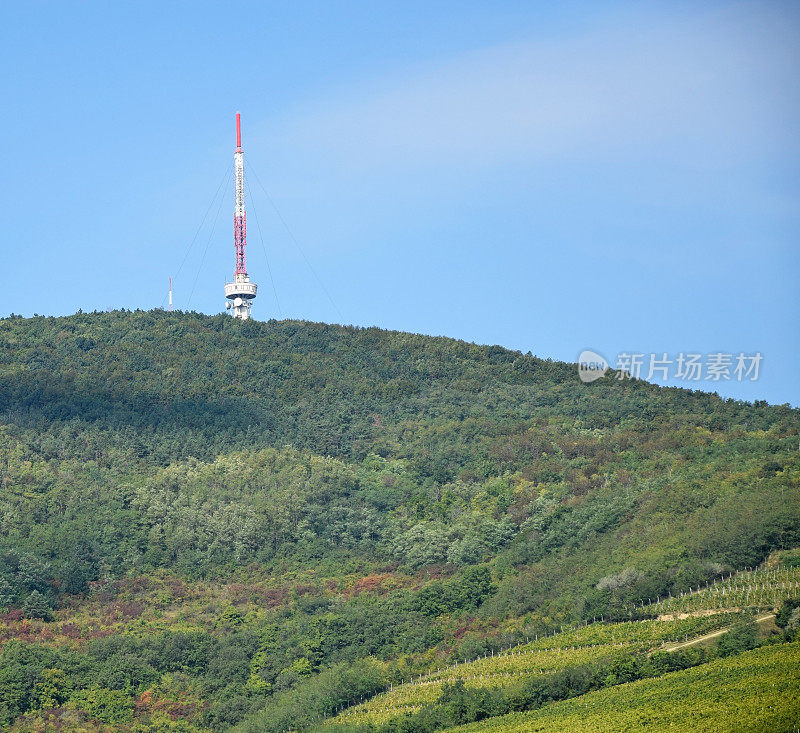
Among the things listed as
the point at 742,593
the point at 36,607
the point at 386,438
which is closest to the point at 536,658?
the point at 742,593

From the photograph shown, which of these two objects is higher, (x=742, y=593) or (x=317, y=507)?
(x=317, y=507)

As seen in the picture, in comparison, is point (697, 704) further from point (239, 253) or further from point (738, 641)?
point (239, 253)

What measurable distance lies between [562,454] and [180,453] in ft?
112

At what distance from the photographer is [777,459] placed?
94.9 m

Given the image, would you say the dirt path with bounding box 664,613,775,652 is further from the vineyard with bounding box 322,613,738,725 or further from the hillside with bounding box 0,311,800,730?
the hillside with bounding box 0,311,800,730

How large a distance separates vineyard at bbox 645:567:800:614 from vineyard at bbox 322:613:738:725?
1635mm

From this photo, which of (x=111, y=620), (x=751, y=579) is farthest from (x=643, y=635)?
(x=111, y=620)

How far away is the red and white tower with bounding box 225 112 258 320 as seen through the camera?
430ft

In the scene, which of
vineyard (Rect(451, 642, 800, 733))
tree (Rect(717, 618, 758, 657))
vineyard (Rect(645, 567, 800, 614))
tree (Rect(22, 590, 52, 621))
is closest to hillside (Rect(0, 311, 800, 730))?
tree (Rect(22, 590, 52, 621))

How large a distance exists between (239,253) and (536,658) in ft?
232

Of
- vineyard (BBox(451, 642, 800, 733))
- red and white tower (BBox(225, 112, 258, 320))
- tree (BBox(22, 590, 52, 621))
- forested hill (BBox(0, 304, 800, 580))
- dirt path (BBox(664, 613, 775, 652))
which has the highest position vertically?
red and white tower (BBox(225, 112, 258, 320))

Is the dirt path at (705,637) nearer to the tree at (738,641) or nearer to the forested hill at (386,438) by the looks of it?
the tree at (738,641)

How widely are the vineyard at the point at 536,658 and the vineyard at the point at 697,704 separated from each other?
6246 millimetres

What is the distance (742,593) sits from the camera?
71.5 m
